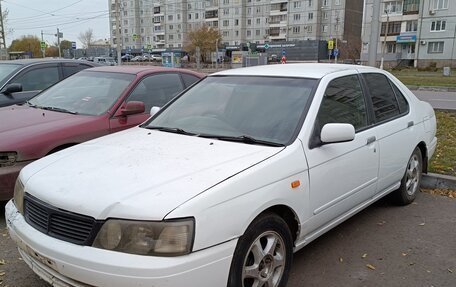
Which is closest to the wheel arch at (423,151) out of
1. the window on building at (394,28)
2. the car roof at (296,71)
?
the car roof at (296,71)

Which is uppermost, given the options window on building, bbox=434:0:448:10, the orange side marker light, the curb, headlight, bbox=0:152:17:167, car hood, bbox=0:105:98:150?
window on building, bbox=434:0:448:10

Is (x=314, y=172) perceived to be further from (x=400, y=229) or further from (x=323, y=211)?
(x=400, y=229)

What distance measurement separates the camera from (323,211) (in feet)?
11.1

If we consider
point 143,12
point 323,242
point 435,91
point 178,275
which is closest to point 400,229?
point 323,242

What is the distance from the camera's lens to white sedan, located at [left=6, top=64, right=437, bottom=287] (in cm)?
234

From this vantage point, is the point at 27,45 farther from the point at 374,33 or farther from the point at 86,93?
the point at 86,93

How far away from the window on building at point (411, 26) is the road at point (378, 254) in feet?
204

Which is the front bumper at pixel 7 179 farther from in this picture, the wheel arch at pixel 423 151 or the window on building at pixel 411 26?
the window on building at pixel 411 26

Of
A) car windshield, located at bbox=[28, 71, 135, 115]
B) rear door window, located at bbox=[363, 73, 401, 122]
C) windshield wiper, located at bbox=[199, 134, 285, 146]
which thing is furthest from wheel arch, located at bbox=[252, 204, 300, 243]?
car windshield, located at bbox=[28, 71, 135, 115]

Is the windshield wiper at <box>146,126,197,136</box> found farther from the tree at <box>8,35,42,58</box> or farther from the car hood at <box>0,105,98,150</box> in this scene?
the tree at <box>8,35,42,58</box>

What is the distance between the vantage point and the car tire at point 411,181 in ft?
15.8

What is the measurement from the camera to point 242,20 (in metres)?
92.1

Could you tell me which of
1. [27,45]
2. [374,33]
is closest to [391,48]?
[374,33]

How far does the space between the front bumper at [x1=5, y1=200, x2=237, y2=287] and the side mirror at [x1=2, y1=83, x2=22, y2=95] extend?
15.9ft
